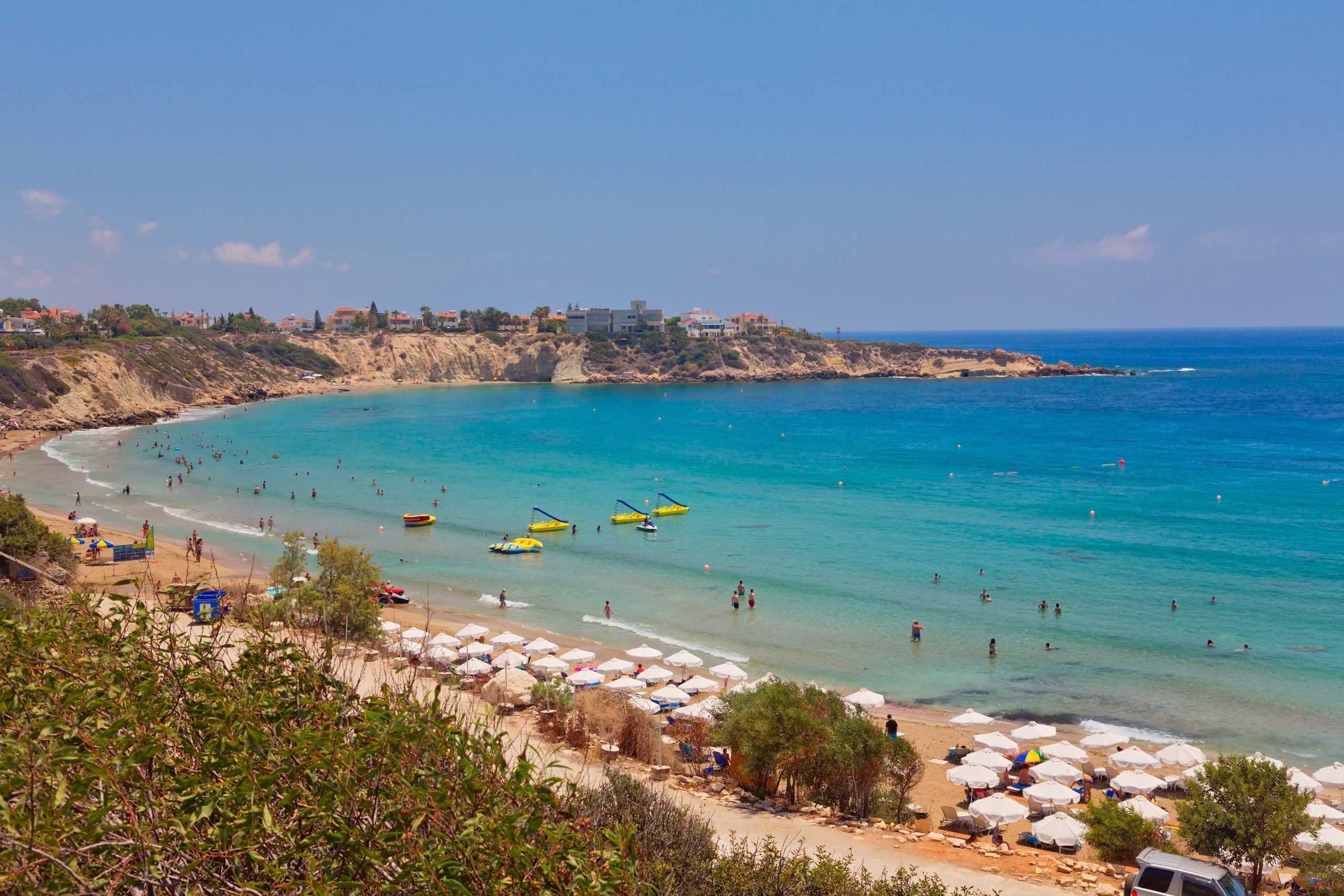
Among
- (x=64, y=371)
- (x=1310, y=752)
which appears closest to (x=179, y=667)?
(x=1310, y=752)

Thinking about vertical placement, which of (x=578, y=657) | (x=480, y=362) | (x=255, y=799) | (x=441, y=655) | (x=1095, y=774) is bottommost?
(x=1095, y=774)

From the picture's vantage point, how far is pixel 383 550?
1764 inches

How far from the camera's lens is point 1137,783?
67.9 feet

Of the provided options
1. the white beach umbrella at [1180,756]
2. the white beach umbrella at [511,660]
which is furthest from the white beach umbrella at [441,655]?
the white beach umbrella at [1180,756]

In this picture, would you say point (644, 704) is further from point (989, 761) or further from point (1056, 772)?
point (1056, 772)

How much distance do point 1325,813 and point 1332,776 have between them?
2.23 metres

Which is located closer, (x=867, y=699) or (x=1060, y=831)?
(x=1060, y=831)

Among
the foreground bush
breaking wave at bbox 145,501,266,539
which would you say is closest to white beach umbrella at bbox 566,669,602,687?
the foreground bush

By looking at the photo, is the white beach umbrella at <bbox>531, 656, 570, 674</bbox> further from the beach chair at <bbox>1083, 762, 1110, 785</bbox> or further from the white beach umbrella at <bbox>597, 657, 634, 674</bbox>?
the beach chair at <bbox>1083, 762, 1110, 785</bbox>

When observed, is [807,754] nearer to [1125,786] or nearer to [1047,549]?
[1125,786]

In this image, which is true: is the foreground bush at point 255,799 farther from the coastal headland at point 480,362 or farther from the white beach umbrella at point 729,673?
the coastal headland at point 480,362

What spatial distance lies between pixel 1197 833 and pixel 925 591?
22101mm

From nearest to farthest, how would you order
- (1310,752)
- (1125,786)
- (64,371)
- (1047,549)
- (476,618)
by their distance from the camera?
(1125,786) < (1310,752) < (476,618) < (1047,549) < (64,371)

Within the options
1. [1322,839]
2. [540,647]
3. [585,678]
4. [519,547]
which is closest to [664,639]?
[540,647]
